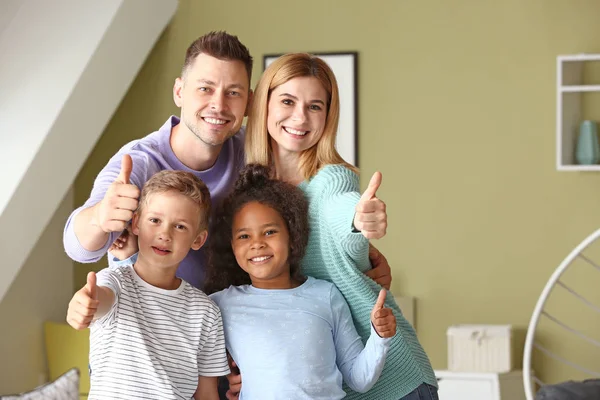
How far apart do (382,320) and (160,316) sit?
0.42 metres

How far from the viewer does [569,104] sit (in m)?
3.97

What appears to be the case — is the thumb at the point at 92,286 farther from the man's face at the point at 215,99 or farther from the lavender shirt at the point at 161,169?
the man's face at the point at 215,99

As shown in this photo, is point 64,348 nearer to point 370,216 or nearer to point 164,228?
point 164,228

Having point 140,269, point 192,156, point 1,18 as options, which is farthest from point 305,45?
point 140,269

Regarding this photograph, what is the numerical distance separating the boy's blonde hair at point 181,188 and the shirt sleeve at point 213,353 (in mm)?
198

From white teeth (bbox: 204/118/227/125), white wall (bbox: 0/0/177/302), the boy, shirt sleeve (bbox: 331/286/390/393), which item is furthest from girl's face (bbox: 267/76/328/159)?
white wall (bbox: 0/0/177/302)

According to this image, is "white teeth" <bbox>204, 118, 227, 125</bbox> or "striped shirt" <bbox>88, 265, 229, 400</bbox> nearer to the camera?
"striped shirt" <bbox>88, 265, 229, 400</bbox>

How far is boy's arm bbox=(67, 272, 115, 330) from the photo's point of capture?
1.57m

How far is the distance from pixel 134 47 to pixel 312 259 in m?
2.51

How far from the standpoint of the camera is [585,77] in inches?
160

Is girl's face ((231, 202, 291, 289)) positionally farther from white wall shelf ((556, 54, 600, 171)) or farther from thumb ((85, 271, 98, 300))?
white wall shelf ((556, 54, 600, 171))

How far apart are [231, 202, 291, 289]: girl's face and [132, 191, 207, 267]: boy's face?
0.13 meters

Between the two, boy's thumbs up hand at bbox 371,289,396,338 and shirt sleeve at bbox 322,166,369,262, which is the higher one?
shirt sleeve at bbox 322,166,369,262

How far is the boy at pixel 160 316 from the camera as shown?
167 cm
